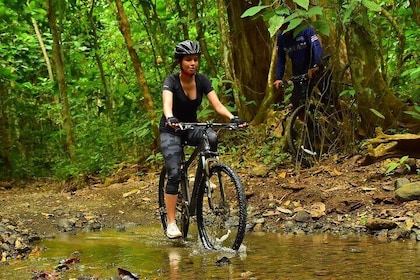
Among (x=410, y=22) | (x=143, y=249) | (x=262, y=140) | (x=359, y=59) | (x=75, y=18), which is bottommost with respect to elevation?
(x=143, y=249)

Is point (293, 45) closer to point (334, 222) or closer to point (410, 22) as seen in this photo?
point (334, 222)

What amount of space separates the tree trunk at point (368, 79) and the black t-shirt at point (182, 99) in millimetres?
3078

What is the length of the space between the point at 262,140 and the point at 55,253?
5.77 metres

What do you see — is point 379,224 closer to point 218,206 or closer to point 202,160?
point 218,206

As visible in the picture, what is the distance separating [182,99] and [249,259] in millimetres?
1905

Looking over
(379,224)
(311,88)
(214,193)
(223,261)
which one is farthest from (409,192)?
(311,88)

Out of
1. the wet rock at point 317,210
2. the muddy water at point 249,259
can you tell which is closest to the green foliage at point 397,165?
the wet rock at point 317,210

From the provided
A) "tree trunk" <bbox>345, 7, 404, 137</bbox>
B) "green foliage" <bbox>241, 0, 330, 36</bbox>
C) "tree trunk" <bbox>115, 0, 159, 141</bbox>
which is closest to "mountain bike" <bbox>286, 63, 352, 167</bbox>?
"tree trunk" <bbox>345, 7, 404, 137</bbox>

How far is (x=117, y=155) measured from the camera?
13680mm

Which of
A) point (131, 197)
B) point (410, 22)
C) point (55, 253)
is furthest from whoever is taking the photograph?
point (410, 22)

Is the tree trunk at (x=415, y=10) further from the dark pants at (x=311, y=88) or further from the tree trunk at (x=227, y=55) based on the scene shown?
the tree trunk at (x=227, y=55)

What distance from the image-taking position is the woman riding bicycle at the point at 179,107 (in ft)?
18.2

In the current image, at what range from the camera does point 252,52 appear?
1170 centimetres

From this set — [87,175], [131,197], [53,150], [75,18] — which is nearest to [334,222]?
[131,197]
